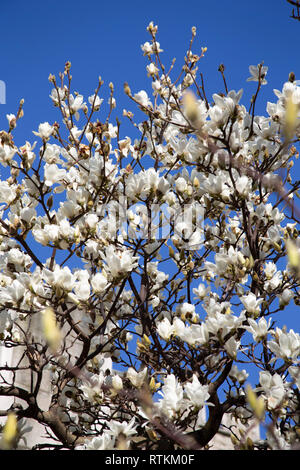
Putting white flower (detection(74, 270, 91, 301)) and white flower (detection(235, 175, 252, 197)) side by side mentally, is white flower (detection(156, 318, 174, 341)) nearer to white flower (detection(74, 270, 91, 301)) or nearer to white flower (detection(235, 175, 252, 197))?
white flower (detection(74, 270, 91, 301))

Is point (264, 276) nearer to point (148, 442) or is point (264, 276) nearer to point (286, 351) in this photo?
point (286, 351)

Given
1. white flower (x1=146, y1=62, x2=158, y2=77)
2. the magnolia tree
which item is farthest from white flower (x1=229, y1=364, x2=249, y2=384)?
white flower (x1=146, y1=62, x2=158, y2=77)

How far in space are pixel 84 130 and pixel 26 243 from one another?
1296 millimetres

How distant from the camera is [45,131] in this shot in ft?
10.8

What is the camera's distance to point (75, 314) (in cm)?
589

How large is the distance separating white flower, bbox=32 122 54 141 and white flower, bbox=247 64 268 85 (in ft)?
4.29

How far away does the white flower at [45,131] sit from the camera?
3.27 metres

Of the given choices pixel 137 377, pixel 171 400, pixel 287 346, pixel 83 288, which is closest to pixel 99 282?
pixel 83 288

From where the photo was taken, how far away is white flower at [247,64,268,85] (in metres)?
3.16

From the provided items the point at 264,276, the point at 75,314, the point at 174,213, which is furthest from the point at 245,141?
the point at 75,314

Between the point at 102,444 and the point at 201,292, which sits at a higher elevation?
the point at 201,292

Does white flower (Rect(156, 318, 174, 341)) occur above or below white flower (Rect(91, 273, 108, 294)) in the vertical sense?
below

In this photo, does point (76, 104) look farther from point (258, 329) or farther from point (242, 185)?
point (258, 329)

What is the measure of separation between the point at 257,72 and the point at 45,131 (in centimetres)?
140
